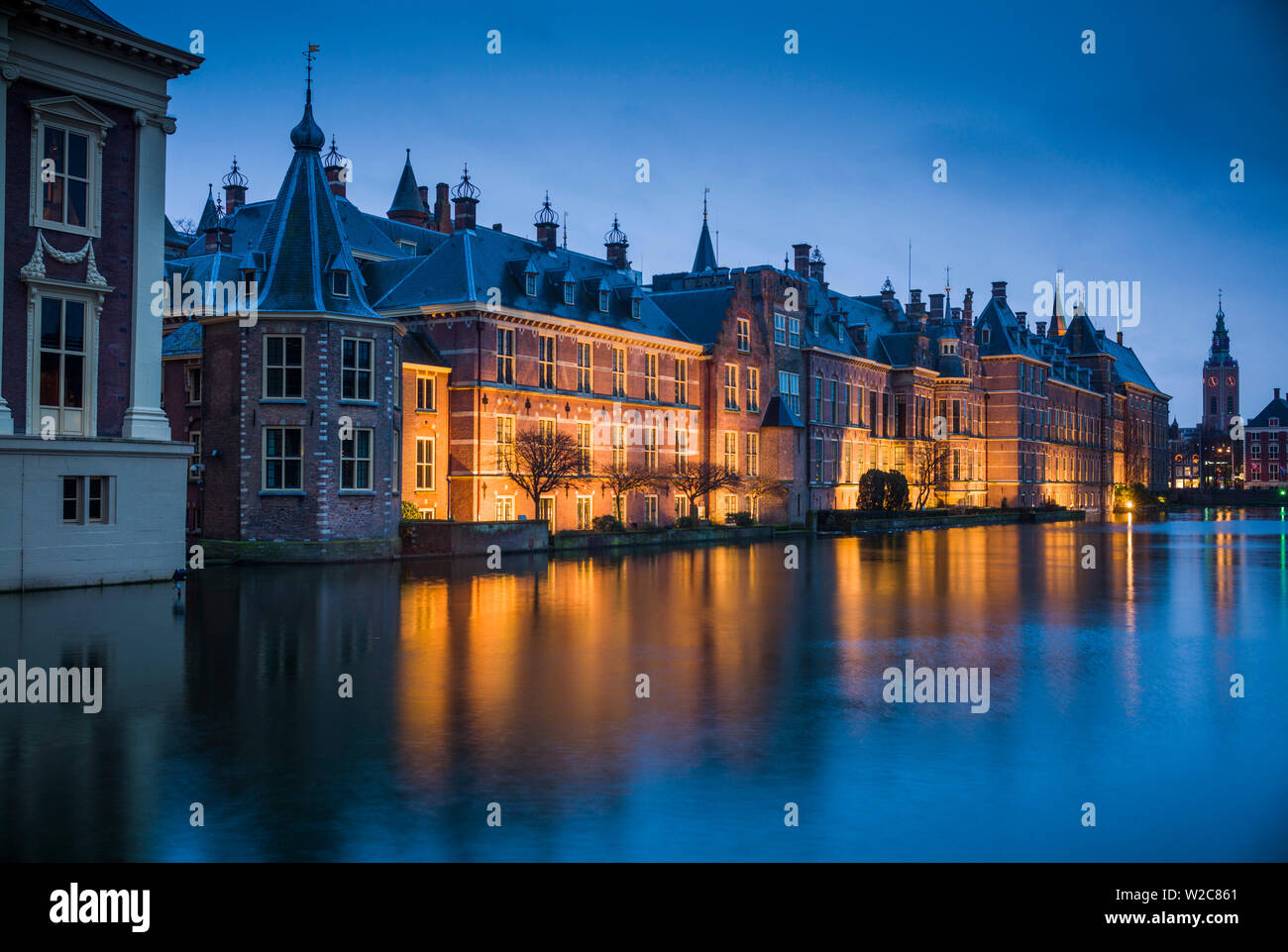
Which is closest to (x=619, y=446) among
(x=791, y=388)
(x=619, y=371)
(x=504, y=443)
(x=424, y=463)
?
(x=619, y=371)

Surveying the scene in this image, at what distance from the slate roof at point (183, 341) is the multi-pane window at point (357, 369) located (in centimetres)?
672

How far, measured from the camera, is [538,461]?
148 ft

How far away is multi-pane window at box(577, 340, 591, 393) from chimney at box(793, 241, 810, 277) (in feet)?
115

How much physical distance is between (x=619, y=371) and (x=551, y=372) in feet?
18.4

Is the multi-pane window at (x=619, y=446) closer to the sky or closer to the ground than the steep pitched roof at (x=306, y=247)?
closer to the ground

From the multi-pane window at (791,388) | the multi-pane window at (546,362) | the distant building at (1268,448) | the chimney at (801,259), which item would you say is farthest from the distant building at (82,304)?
the distant building at (1268,448)

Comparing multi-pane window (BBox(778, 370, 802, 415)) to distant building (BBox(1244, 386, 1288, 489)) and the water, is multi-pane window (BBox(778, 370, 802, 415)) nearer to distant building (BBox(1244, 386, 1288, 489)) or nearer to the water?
the water

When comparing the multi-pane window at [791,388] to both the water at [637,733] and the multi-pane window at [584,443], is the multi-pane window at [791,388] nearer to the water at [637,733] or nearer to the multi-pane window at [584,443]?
the multi-pane window at [584,443]

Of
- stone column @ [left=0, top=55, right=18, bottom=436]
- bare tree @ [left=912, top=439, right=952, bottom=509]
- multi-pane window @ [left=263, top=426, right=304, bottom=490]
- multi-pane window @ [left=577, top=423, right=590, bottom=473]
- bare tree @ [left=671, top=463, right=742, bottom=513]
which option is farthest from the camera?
bare tree @ [left=912, top=439, right=952, bottom=509]

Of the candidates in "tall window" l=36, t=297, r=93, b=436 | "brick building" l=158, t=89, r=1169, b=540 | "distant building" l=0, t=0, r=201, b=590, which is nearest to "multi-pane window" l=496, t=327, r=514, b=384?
"brick building" l=158, t=89, r=1169, b=540

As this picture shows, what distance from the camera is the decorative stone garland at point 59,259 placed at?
86.1 feet

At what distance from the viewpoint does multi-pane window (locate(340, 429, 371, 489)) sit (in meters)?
37.7

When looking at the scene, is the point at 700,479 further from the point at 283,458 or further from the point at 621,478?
the point at 283,458
